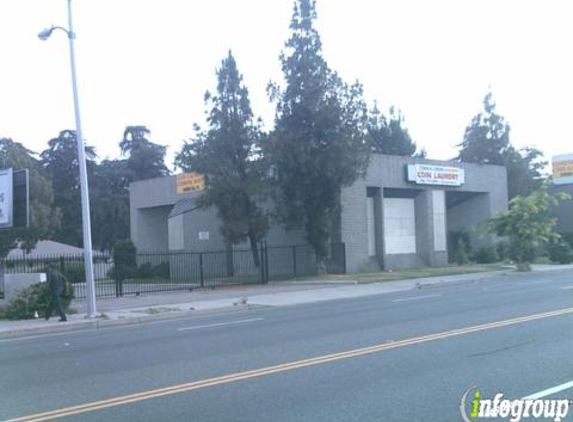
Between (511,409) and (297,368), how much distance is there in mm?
3317

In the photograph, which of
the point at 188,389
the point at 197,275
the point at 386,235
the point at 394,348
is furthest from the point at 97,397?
the point at 386,235

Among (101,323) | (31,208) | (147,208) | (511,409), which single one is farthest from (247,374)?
(147,208)

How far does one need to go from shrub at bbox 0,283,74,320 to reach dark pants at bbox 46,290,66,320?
11.0 inches

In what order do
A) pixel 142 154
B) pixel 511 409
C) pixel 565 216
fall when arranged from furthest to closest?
1. pixel 142 154
2. pixel 565 216
3. pixel 511 409

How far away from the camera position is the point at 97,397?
26.7 feet

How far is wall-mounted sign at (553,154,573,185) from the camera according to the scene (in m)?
63.9

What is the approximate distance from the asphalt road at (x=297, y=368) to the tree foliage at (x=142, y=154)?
230ft

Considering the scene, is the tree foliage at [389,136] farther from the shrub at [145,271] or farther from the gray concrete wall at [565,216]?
the shrub at [145,271]

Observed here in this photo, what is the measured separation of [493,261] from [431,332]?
34.0 m

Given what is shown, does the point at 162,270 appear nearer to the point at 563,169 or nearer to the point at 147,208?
the point at 147,208

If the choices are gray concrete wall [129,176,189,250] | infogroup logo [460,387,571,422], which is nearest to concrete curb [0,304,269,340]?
infogroup logo [460,387,571,422]

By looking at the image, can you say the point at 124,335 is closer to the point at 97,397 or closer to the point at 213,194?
the point at 97,397

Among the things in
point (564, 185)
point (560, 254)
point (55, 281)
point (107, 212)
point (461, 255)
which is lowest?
point (560, 254)

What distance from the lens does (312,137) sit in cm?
3322
